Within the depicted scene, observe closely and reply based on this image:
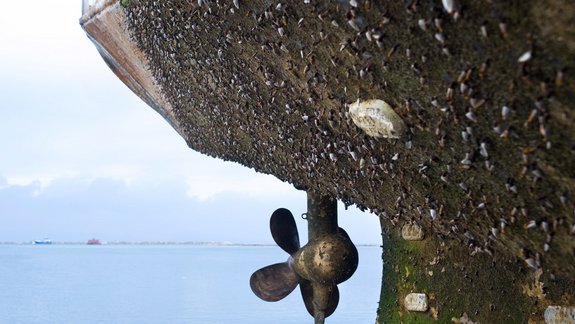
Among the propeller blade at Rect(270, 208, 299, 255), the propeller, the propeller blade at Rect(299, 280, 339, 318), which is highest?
the propeller blade at Rect(270, 208, 299, 255)

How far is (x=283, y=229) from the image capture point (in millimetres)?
8922

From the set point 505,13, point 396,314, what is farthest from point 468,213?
point 396,314

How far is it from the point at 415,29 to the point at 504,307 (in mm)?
3269

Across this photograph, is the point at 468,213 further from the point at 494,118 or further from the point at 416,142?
the point at 494,118

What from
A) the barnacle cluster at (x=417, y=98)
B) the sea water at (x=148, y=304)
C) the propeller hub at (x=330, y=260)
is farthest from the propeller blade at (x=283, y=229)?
the sea water at (x=148, y=304)

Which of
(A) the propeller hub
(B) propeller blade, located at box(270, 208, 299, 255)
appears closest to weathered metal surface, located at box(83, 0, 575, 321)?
(A) the propeller hub

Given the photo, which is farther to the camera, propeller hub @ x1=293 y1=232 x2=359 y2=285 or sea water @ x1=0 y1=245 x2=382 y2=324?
sea water @ x1=0 y1=245 x2=382 y2=324

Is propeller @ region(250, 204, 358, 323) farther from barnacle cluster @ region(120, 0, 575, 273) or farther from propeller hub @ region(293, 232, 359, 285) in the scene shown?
barnacle cluster @ region(120, 0, 575, 273)

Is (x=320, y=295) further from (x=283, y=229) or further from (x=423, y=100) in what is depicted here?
(x=423, y=100)

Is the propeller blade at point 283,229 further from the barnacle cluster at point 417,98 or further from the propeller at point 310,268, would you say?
the barnacle cluster at point 417,98

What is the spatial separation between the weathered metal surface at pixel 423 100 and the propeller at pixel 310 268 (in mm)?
2046

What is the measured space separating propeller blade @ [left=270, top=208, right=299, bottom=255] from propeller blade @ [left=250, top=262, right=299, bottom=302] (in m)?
0.29

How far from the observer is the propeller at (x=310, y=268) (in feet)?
25.2

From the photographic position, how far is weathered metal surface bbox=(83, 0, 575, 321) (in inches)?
107
